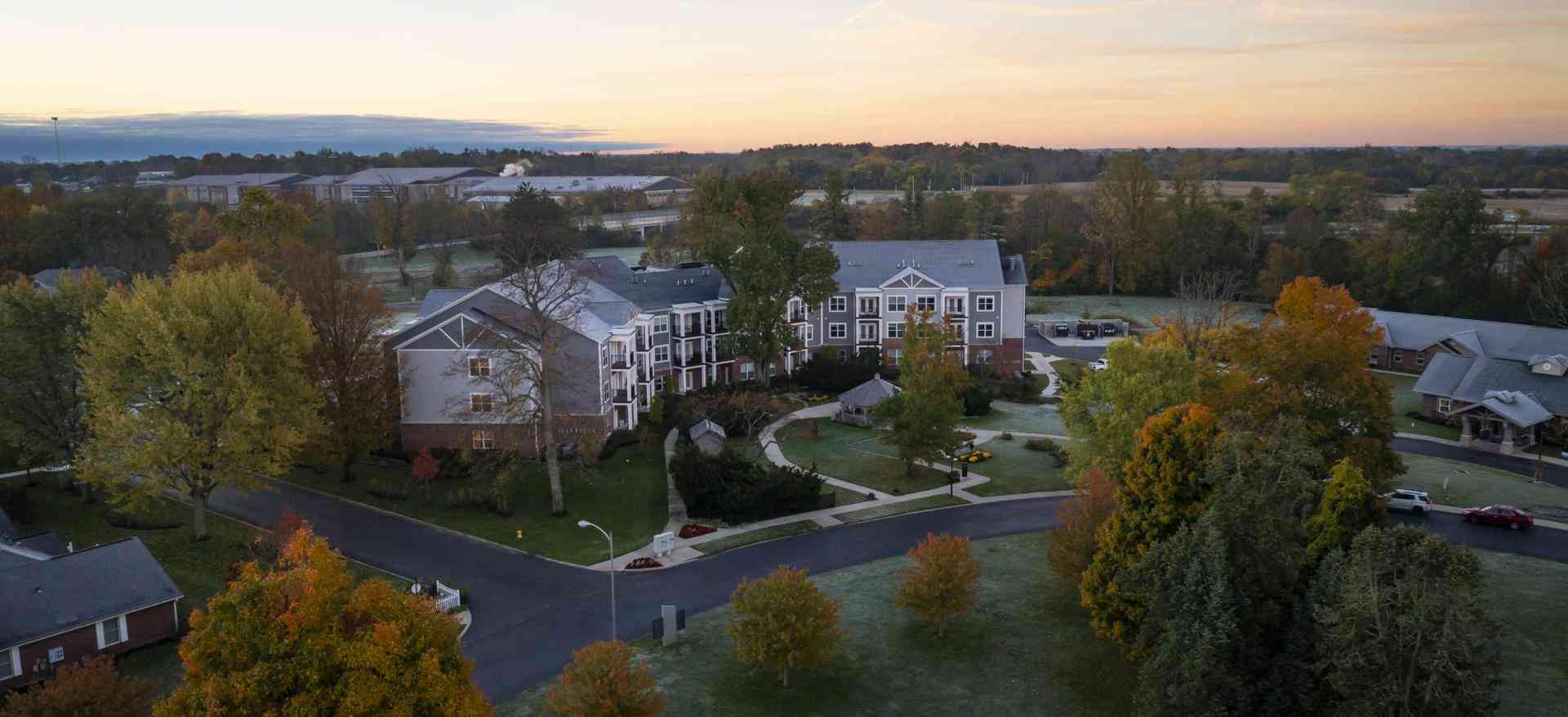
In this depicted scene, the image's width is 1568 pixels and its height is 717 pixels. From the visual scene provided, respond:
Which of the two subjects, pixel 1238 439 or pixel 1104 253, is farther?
pixel 1104 253

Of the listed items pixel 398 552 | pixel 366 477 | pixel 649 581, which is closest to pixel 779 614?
pixel 649 581

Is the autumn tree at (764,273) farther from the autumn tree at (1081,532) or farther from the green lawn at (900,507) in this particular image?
the autumn tree at (1081,532)

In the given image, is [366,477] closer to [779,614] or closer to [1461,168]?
[779,614]

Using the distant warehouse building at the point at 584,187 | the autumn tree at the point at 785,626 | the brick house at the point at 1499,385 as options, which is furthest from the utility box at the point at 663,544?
the distant warehouse building at the point at 584,187

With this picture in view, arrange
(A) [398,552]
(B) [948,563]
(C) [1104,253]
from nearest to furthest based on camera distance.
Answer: (B) [948,563], (A) [398,552], (C) [1104,253]

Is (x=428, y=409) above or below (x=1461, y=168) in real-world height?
below

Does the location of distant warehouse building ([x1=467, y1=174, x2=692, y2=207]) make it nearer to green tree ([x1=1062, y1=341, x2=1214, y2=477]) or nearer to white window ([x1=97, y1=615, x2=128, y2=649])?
green tree ([x1=1062, y1=341, x2=1214, y2=477])

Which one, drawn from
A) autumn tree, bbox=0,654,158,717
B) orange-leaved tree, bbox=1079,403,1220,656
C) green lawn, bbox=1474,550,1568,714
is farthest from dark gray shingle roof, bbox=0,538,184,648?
green lawn, bbox=1474,550,1568,714

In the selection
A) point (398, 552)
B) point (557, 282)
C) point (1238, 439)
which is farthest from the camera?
point (557, 282)
